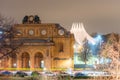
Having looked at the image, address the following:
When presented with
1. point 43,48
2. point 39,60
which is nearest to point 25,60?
point 39,60

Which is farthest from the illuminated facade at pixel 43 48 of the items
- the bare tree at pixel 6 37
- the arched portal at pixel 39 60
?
the bare tree at pixel 6 37

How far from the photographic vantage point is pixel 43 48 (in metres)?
127

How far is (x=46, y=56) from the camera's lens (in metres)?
127

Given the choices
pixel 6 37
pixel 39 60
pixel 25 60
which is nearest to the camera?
pixel 6 37

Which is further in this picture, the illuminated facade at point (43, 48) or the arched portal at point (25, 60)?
the arched portal at point (25, 60)

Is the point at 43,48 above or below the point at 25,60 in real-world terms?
above

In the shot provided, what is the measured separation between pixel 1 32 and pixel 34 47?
43.8 m

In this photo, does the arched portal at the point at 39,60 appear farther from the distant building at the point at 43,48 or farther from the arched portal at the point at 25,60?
the arched portal at the point at 25,60

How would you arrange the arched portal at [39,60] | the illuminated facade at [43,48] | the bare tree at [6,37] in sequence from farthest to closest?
the arched portal at [39,60] < the illuminated facade at [43,48] < the bare tree at [6,37]

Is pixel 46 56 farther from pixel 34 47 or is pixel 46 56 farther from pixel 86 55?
pixel 86 55

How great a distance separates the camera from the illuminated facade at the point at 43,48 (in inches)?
4998

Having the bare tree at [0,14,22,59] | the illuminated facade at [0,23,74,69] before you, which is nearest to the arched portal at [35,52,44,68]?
the illuminated facade at [0,23,74,69]

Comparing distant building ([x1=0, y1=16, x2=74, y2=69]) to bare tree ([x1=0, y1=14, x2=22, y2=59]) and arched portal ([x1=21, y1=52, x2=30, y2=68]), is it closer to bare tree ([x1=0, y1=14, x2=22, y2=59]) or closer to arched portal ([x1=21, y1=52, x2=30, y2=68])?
arched portal ([x1=21, y1=52, x2=30, y2=68])

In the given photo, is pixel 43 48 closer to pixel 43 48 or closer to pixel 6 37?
pixel 43 48
